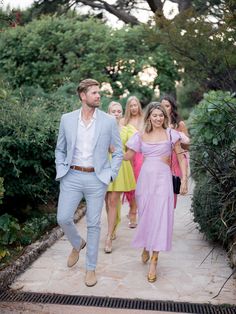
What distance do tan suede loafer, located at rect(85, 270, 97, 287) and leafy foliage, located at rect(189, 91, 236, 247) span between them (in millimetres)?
1264

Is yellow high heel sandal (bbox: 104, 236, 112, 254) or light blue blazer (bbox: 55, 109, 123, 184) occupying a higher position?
light blue blazer (bbox: 55, 109, 123, 184)

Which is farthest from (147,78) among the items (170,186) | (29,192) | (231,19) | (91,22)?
(170,186)

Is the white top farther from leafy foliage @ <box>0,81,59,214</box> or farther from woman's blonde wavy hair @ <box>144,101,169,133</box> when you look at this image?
leafy foliage @ <box>0,81,59,214</box>

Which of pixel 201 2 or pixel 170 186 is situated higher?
pixel 201 2

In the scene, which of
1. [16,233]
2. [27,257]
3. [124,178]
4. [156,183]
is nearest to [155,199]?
[156,183]

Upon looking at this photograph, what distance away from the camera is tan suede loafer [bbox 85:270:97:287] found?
448 centimetres

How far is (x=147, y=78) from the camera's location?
13891 millimetres

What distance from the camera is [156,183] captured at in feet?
16.0

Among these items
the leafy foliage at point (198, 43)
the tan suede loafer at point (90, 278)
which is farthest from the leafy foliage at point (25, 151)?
the leafy foliage at point (198, 43)

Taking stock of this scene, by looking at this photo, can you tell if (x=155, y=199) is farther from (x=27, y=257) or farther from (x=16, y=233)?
(x=16, y=233)

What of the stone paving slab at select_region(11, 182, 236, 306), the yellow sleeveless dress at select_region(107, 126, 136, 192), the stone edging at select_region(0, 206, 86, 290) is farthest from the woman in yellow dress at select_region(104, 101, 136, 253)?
the stone edging at select_region(0, 206, 86, 290)

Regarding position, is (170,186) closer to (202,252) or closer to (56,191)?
(202,252)

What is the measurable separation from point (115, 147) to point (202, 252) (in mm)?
1809

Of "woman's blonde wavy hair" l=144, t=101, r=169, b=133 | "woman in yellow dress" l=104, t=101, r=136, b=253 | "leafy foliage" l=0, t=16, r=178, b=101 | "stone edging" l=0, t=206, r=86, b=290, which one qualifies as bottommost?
"stone edging" l=0, t=206, r=86, b=290
